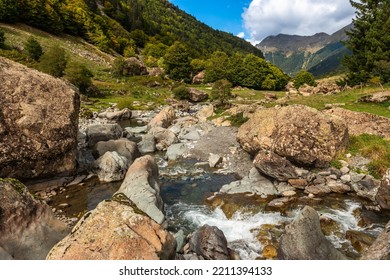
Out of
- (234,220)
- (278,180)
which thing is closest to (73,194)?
(234,220)

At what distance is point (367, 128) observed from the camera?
24.8 metres

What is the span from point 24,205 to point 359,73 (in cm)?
5415

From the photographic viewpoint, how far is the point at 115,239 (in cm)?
813

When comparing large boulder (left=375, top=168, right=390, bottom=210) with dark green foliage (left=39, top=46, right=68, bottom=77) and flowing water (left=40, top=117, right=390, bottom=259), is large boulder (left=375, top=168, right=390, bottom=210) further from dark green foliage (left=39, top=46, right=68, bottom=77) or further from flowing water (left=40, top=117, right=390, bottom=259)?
dark green foliage (left=39, top=46, right=68, bottom=77)

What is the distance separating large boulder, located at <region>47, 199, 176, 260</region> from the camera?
793 cm

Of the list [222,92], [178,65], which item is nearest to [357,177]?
[222,92]

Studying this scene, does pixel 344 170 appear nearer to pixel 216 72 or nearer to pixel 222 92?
pixel 222 92

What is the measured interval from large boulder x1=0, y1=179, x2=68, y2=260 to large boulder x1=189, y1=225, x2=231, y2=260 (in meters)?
5.65

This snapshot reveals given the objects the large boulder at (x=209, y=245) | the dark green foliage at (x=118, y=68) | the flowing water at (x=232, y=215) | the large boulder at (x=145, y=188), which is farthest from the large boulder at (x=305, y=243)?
the dark green foliage at (x=118, y=68)

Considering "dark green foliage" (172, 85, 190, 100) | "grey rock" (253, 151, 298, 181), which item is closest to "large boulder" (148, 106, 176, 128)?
"grey rock" (253, 151, 298, 181)

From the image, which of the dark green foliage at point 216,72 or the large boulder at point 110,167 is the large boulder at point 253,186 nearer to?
the large boulder at point 110,167

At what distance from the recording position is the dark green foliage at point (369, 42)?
148 feet

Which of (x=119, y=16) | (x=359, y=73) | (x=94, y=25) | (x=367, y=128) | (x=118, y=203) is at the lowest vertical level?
(x=118, y=203)
